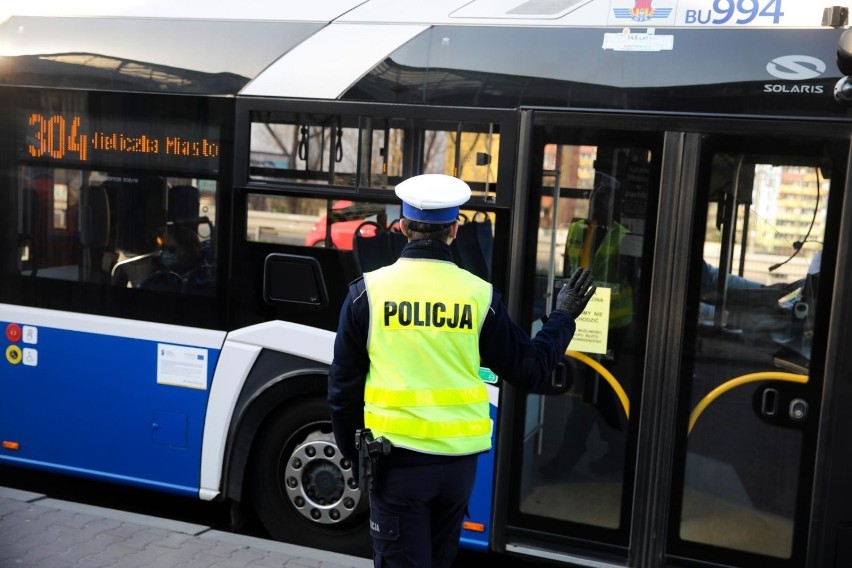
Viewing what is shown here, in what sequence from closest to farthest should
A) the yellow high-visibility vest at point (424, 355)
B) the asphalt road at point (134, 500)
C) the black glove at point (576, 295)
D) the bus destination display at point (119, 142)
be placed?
the yellow high-visibility vest at point (424, 355) → the black glove at point (576, 295) → the bus destination display at point (119, 142) → the asphalt road at point (134, 500)

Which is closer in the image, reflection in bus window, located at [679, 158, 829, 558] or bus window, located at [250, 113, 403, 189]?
reflection in bus window, located at [679, 158, 829, 558]

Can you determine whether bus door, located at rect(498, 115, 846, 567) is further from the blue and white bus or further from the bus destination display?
the bus destination display

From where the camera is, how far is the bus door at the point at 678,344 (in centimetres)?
439

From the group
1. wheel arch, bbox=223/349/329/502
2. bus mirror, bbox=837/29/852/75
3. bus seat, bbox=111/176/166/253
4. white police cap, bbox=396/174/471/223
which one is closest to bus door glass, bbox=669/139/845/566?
bus mirror, bbox=837/29/852/75

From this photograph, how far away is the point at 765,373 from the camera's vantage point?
446 centimetres

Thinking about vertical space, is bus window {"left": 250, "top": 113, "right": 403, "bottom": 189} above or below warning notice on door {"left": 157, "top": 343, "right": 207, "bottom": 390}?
above

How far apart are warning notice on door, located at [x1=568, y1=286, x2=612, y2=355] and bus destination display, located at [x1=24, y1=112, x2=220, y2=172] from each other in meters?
2.04

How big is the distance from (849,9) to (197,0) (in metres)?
3.21

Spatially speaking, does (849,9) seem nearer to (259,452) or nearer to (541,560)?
(541,560)

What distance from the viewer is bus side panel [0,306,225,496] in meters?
5.33

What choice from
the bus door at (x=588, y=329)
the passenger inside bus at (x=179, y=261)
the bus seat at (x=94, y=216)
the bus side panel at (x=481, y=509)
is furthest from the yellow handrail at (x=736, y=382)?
the bus seat at (x=94, y=216)

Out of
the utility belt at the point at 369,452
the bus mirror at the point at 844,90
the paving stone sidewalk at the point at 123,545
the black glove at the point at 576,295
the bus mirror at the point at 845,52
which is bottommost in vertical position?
the paving stone sidewalk at the point at 123,545

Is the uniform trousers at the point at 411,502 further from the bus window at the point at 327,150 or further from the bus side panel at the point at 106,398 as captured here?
the bus side panel at the point at 106,398

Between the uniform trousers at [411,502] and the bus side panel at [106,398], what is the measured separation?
2.30 m
